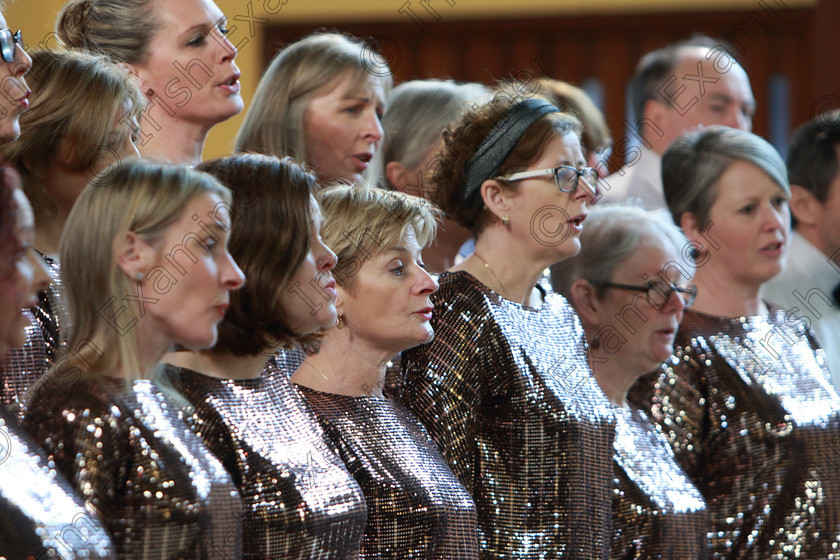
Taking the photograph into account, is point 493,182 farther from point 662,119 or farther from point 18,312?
point 662,119

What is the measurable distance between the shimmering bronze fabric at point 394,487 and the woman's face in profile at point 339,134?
765 millimetres

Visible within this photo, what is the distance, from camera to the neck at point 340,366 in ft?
6.83

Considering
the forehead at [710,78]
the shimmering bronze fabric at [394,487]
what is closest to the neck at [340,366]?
the shimmering bronze fabric at [394,487]

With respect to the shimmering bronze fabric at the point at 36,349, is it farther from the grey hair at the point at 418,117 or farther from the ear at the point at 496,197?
the grey hair at the point at 418,117

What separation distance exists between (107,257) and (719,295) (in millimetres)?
1562

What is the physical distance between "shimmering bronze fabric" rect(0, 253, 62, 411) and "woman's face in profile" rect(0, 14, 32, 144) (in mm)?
194

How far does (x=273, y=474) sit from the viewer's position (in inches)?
70.7

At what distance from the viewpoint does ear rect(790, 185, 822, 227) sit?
328 centimetres

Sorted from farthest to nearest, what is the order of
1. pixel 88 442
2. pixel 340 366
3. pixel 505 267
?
pixel 505 267, pixel 340 366, pixel 88 442

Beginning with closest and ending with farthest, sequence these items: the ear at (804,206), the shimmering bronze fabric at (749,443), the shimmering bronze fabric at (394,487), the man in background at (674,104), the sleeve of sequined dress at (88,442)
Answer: the sleeve of sequined dress at (88,442) < the shimmering bronze fabric at (394,487) < the shimmering bronze fabric at (749,443) < the ear at (804,206) < the man in background at (674,104)

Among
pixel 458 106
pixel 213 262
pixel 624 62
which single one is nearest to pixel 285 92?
pixel 458 106

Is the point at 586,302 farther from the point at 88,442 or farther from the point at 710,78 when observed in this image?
the point at 88,442

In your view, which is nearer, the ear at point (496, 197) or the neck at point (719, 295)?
the ear at point (496, 197)

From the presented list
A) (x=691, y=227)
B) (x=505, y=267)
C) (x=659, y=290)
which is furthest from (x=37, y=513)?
(x=691, y=227)
